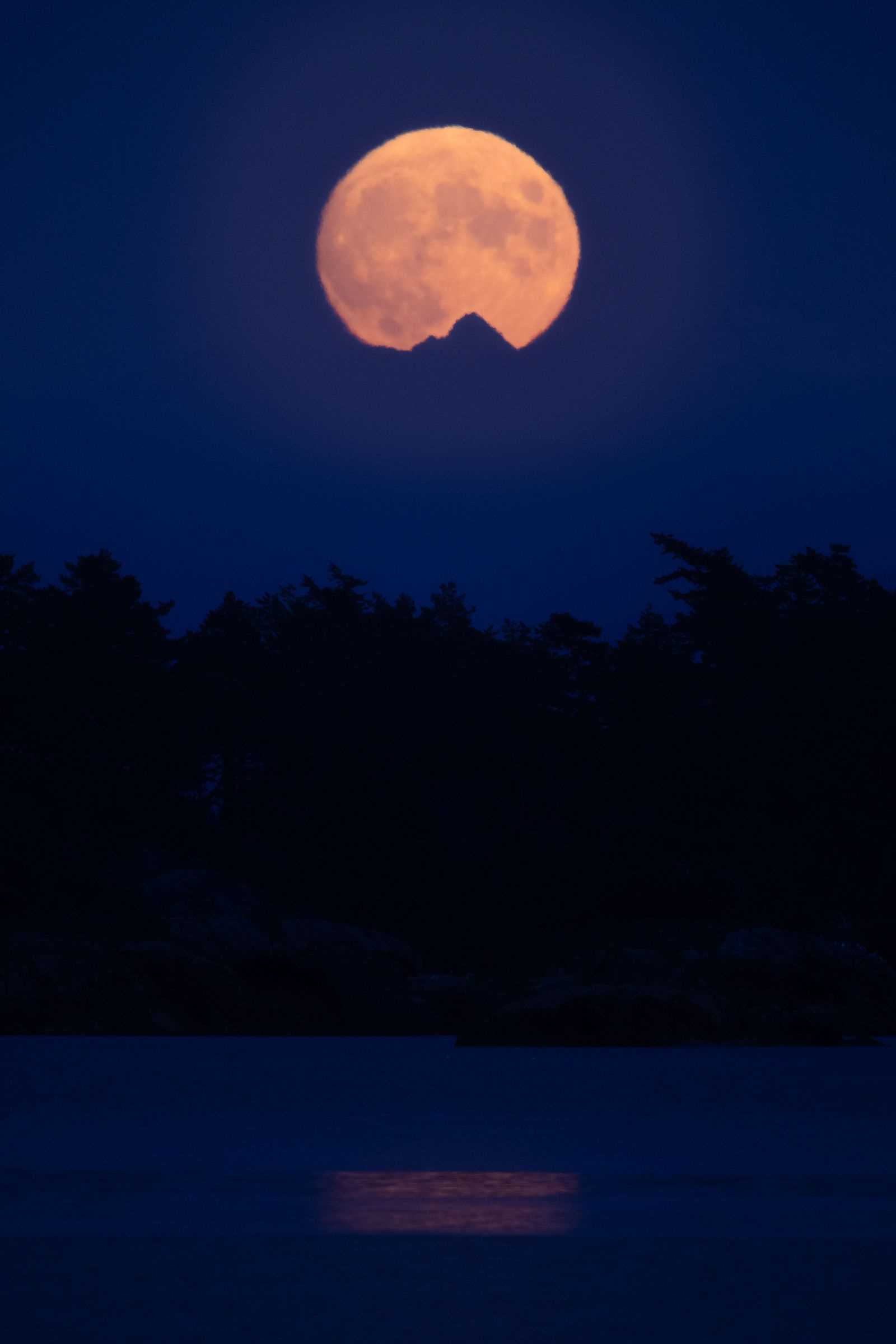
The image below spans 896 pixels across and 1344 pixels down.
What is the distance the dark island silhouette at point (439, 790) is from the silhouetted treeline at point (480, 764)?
0.25 feet

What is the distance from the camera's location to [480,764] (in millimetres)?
49062

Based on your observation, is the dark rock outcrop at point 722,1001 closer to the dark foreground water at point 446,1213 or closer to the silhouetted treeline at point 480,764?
the dark foreground water at point 446,1213

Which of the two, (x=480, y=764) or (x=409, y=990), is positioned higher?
(x=480, y=764)

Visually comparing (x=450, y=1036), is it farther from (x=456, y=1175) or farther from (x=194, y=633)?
(x=194, y=633)

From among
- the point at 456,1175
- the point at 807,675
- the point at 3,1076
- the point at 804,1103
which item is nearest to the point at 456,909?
the point at 807,675

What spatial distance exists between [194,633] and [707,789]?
1720 cm

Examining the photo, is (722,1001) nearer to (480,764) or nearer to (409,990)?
(409,990)

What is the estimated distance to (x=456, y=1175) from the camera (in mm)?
10648

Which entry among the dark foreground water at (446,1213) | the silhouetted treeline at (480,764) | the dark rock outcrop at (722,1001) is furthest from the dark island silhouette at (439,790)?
the dark foreground water at (446,1213)

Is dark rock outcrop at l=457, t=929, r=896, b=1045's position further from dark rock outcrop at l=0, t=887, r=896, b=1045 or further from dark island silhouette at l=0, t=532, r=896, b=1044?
dark island silhouette at l=0, t=532, r=896, b=1044

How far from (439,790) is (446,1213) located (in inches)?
1531

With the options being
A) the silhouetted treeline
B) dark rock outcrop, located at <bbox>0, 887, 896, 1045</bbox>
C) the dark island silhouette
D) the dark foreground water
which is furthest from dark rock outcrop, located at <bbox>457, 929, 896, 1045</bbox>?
the silhouetted treeline

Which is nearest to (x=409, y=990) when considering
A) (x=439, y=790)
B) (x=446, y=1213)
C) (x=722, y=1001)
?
(x=722, y=1001)

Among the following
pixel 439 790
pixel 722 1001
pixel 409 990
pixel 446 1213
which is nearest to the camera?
pixel 446 1213
